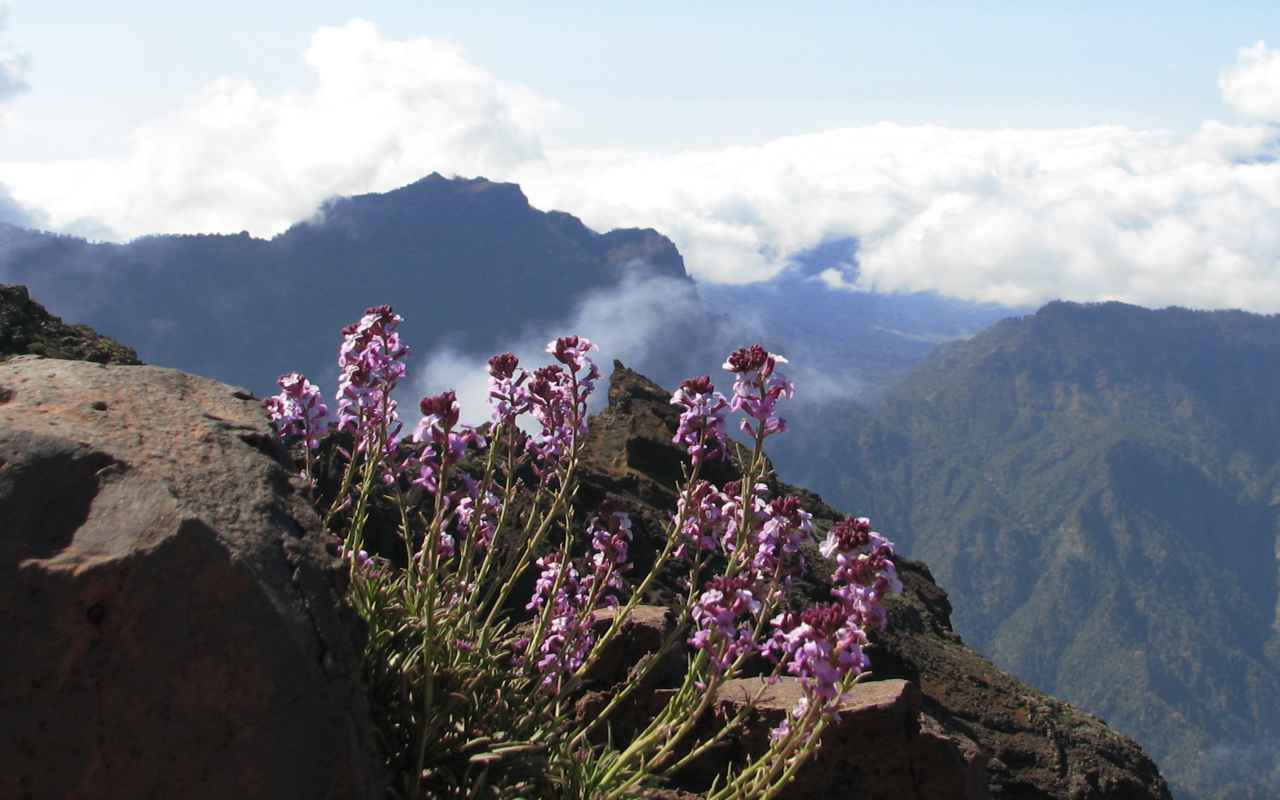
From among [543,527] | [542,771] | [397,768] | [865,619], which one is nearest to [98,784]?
[397,768]

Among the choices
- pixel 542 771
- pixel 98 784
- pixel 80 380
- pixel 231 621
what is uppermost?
pixel 80 380

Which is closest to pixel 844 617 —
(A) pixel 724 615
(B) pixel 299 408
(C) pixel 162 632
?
(A) pixel 724 615

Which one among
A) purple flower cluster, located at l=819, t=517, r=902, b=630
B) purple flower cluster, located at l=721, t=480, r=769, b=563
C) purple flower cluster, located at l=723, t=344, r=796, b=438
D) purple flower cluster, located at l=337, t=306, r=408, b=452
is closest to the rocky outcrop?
Answer: purple flower cluster, located at l=337, t=306, r=408, b=452

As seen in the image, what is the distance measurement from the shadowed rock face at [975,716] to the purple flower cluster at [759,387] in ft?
10.1

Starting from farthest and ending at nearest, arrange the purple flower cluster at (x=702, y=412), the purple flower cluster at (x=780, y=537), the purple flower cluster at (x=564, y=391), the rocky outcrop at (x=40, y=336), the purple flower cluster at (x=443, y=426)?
the rocky outcrop at (x=40, y=336), the purple flower cluster at (x=702, y=412), the purple flower cluster at (x=564, y=391), the purple flower cluster at (x=780, y=537), the purple flower cluster at (x=443, y=426)

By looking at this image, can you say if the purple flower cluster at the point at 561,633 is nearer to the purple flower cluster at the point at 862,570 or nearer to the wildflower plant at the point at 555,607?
the wildflower plant at the point at 555,607

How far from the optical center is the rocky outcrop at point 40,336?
11.3m

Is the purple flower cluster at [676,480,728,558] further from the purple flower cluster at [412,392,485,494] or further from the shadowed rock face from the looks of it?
the shadowed rock face

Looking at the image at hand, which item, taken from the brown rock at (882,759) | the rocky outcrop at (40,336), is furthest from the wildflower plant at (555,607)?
the rocky outcrop at (40,336)

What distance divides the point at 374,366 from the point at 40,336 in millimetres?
6027

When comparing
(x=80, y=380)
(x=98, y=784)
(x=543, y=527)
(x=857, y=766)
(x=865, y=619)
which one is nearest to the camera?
(x=98, y=784)

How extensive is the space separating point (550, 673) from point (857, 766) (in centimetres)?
285

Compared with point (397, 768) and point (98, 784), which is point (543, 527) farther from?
point (98, 784)

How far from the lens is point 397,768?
6742 millimetres
